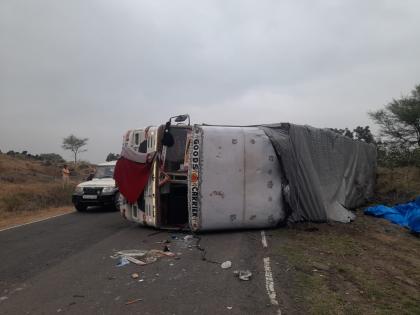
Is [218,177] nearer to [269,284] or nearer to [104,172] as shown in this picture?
[269,284]

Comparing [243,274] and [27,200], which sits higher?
[243,274]

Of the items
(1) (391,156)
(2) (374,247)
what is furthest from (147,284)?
(1) (391,156)

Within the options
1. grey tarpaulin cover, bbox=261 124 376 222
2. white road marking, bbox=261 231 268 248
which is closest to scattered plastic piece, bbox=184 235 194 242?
white road marking, bbox=261 231 268 248

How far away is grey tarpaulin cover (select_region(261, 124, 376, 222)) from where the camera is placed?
10.7m

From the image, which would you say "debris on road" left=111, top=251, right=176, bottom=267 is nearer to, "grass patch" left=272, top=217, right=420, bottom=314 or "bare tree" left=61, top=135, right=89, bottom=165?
"grass patch" left=272, top=217, right=420, bottom=314

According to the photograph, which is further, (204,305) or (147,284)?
(147,284)

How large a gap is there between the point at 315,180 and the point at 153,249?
535 cm

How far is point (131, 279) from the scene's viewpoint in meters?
6.18

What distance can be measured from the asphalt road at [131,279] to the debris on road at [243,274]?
8 centimetres

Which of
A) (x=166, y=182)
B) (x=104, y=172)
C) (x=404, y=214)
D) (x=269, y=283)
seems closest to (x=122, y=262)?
(x=269, y=283)

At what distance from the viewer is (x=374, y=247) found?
29.5 ft

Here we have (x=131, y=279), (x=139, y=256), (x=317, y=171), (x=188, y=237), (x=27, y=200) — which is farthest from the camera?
(x=27, y=200)

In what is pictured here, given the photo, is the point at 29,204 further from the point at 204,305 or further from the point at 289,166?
the point at 204,305

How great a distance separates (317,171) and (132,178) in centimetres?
528
